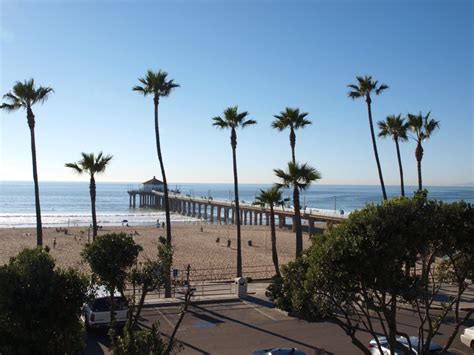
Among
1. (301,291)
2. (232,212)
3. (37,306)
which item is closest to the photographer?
(37,306)

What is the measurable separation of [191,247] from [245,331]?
1331 inches

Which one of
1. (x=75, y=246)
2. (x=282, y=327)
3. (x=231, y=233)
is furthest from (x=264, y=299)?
(x=231, y=233)

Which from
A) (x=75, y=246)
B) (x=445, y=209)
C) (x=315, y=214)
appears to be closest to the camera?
(x=445, y=209)

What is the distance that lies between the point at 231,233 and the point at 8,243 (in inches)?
1091

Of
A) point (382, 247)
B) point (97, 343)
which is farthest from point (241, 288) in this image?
point (382, 247)

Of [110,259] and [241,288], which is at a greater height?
[110,259]

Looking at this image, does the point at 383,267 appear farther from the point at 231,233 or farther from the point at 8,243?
the point at 231,233

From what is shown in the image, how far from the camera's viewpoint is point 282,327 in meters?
16.2

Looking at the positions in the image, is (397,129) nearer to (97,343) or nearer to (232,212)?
(97,343)

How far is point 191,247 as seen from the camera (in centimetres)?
4900

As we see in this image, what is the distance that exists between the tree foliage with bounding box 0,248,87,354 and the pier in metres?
16.6

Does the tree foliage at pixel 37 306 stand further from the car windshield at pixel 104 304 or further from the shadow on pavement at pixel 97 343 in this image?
the car windshield at pixel 104 304

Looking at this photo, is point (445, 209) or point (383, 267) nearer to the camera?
point (383, 267)

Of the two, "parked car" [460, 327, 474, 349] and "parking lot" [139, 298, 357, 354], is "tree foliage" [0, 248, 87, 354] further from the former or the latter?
"parked car" [460, 327, 474, 349]
